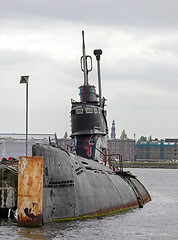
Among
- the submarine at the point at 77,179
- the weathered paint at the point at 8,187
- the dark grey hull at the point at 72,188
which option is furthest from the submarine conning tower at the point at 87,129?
the weathered paint at the point at 8,187

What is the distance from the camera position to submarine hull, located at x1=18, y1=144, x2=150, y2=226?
65.7 feet

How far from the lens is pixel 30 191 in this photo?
1914cm

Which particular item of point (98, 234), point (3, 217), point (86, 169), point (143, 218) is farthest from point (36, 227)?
point (143, 218)

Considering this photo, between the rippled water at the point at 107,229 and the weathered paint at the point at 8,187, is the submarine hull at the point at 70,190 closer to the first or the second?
the rippled water at the point at 107,229

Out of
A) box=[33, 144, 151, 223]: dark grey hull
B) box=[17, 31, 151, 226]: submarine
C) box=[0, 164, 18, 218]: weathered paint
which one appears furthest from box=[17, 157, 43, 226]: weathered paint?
box=[0, 164, 18, 218]: weathered paint

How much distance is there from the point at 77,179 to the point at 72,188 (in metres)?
0.93

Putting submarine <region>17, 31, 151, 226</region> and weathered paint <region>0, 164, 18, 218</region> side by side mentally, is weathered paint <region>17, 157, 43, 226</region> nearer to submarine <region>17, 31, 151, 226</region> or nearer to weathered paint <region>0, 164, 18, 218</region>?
submarine <region>17, 31, 151, 226</region>

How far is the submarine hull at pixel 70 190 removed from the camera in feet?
65.7

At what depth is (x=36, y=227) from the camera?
1919cm

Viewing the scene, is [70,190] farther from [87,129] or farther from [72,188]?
[87,129]

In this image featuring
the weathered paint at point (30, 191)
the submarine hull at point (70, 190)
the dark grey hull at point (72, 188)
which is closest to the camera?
the weathered paint at point (30, 191)

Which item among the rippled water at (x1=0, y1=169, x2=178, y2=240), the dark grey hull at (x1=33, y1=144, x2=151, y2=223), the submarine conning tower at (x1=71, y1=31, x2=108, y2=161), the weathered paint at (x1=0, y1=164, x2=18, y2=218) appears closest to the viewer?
the rippled water at (x1=0, y1=169, x2=178, y2=240)

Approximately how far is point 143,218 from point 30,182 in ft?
34.7

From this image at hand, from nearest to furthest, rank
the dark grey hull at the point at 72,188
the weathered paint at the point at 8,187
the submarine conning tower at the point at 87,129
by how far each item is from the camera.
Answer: the dark grey hull at the point at 72,188 < the weathered paint at the point at 8,187 < the submarine conning tower at the point at 87,129
